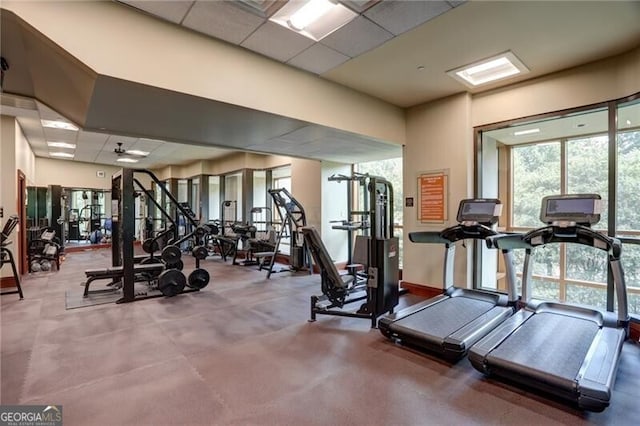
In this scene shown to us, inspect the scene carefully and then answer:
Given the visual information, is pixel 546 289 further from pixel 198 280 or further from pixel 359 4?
pixel 198 280

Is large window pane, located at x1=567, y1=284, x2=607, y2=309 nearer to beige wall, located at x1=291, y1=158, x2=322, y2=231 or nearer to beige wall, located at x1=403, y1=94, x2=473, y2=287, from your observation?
beige wall, located at x1=403, y1=94, x2=473, y2=287

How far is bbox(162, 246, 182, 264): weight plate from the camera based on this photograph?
582cm

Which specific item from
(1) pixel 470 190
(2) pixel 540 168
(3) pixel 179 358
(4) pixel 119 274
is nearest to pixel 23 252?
(4) pixel 119 274

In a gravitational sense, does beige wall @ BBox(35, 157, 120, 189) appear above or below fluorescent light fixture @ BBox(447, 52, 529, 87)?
below

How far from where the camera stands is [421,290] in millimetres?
5418

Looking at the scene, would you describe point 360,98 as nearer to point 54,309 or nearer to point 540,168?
point 540,168

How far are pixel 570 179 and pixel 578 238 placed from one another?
282cm

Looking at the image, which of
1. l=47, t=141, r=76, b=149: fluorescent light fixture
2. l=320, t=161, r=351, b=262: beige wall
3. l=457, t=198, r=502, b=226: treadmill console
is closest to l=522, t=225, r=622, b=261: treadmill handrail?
l=457, t=198, r=502, b=226: treadmill console

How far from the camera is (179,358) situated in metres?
3.09

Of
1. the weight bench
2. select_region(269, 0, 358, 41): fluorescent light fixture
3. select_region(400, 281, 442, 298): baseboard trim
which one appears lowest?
select_region(400, 281, 442, 298): baseboard trim

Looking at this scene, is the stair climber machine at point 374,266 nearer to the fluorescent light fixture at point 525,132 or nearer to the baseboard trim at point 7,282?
the fluorescent light fixture at point 525,132

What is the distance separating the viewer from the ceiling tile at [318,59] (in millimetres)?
3543

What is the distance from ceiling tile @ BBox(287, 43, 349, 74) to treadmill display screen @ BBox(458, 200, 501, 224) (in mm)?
2446

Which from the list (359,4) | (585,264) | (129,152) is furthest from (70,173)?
(585,264)
